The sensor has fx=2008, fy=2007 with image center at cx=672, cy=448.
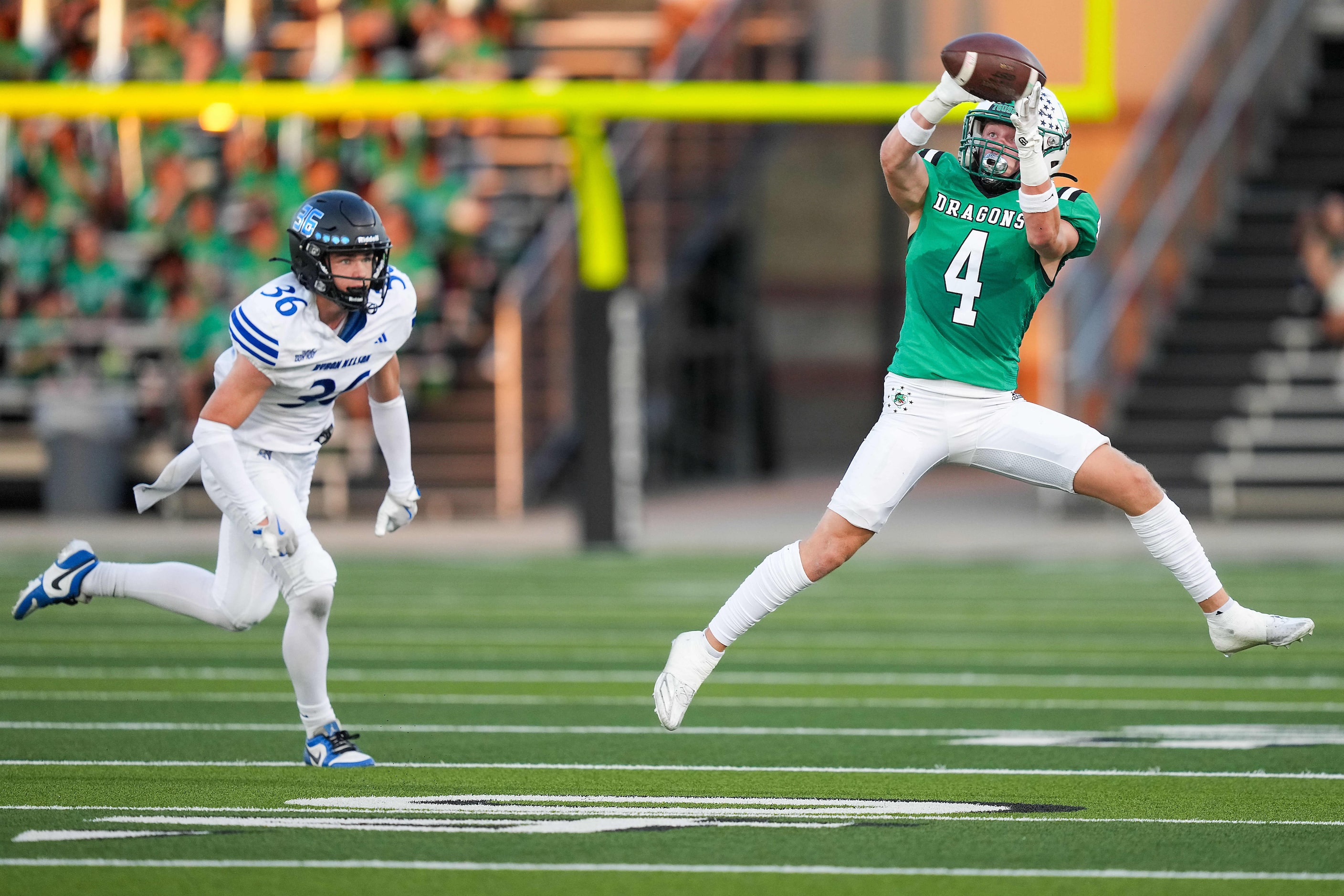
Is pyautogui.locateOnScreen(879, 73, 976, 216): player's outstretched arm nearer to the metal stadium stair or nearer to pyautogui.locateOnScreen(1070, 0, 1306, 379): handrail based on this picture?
pyautogui.locateOnScreen(1070, 0, 1306, 379): handrail

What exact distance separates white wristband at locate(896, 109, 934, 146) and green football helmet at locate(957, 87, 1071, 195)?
0.57ft

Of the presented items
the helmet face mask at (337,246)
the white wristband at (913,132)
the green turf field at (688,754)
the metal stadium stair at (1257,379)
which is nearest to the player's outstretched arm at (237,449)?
the helmet face mask at (337,246)

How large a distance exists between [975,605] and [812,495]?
23.4 feet

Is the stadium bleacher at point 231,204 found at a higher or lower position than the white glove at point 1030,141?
lower

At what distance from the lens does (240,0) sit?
698 inches

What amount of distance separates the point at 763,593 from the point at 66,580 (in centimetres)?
217

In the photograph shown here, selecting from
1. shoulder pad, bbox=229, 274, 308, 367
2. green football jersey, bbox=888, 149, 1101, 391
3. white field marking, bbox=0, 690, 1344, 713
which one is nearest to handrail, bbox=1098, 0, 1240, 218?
white field marking, bbox=0, 690, 1344, 713

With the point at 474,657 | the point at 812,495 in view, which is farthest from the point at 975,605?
the point at 812,495

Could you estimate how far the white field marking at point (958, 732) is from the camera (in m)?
6.10

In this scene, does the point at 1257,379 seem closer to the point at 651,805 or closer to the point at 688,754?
the point at 688,754

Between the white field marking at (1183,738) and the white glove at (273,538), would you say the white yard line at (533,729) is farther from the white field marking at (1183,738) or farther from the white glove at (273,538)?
the white glove at (273,538)

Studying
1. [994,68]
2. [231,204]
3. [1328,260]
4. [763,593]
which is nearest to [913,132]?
[994,68]

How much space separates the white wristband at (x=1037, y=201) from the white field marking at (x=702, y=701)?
86.3 inches

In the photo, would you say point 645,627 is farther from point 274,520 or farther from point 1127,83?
point 1127,83
